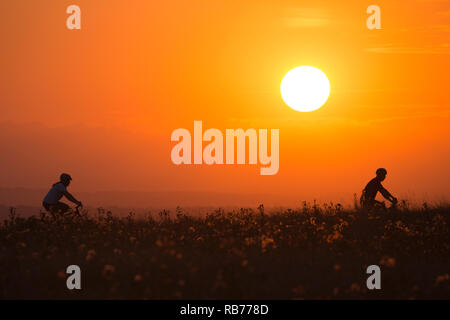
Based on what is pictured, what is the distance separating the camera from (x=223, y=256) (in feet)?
37.6

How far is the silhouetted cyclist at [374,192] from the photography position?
1869cm

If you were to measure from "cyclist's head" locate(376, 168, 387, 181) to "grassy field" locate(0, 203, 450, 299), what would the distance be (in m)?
2.10

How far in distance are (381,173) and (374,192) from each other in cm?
59

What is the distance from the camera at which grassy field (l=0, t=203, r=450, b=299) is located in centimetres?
982

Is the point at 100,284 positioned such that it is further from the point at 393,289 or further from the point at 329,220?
the point at 329,220

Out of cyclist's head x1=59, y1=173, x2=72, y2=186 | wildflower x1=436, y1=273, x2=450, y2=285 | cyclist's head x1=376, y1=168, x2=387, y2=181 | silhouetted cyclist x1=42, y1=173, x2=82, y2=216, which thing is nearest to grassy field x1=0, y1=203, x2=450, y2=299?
wildflower x1=436, y1=273, x2=450, y2=285

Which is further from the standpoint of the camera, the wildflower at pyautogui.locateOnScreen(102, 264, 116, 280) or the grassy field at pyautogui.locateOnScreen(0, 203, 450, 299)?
the wildflower at pyautogui.locateOnScreen(102, 264, 116, 280)

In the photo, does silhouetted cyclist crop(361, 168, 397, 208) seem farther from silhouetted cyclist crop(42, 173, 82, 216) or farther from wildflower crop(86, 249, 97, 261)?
wildflower crop(86, 249, 97, 261)

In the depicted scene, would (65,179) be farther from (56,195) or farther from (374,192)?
(374,192)

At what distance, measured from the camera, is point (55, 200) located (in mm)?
17922

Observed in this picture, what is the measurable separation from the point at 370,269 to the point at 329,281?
3.25 ft

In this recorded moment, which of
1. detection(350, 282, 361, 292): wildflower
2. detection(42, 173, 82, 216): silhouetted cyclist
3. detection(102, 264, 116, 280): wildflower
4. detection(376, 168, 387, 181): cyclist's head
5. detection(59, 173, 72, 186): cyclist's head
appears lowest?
detection(350, 282, 361, 292): wildflower

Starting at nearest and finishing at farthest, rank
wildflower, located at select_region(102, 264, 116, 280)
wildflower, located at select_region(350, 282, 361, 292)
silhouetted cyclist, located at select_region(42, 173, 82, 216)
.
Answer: wildflower, located at select_region(350, 282, 361, 292) < wildflower, located at select_region(102, 264, 116, 280) < silhouetted cyclist, located at select_region(42, 173, 82, 216)

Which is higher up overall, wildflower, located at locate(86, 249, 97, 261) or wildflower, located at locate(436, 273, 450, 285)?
wildflower, located at locate(86, 249, 97, 261)
